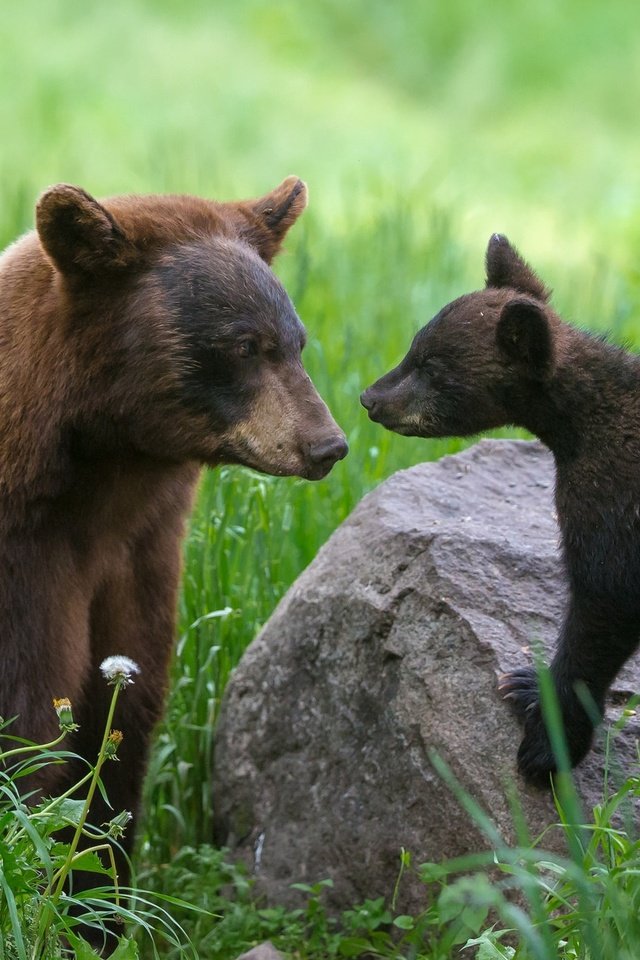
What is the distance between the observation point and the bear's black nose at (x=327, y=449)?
3.49 metres

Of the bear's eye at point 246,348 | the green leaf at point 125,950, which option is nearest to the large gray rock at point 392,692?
the bear's eye at point 246,348

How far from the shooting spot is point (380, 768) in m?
4.07

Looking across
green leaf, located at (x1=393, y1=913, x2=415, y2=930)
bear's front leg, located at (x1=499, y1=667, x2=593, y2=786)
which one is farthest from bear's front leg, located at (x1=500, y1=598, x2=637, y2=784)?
green leaf, located at (x1=393, y1=913, x2=415, y2=930)

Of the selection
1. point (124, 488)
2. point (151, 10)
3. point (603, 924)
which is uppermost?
point (151, 10)

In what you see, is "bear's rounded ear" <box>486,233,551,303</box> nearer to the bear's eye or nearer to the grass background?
the grass background

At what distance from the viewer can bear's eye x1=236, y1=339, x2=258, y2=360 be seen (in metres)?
3.57

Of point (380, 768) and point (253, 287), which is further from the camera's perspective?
point (380, 768)

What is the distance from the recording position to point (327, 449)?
349 centimetres

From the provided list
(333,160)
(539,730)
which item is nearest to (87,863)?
(539,730)

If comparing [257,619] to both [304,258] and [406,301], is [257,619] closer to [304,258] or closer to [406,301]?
[304,258]

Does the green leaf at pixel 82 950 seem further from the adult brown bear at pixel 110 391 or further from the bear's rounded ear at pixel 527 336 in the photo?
the bear's rounded ear at pixel 527 336

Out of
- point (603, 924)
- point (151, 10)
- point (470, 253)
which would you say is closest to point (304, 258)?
point (603, 924)

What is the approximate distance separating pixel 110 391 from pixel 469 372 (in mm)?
962

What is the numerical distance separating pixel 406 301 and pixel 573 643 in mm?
4377
